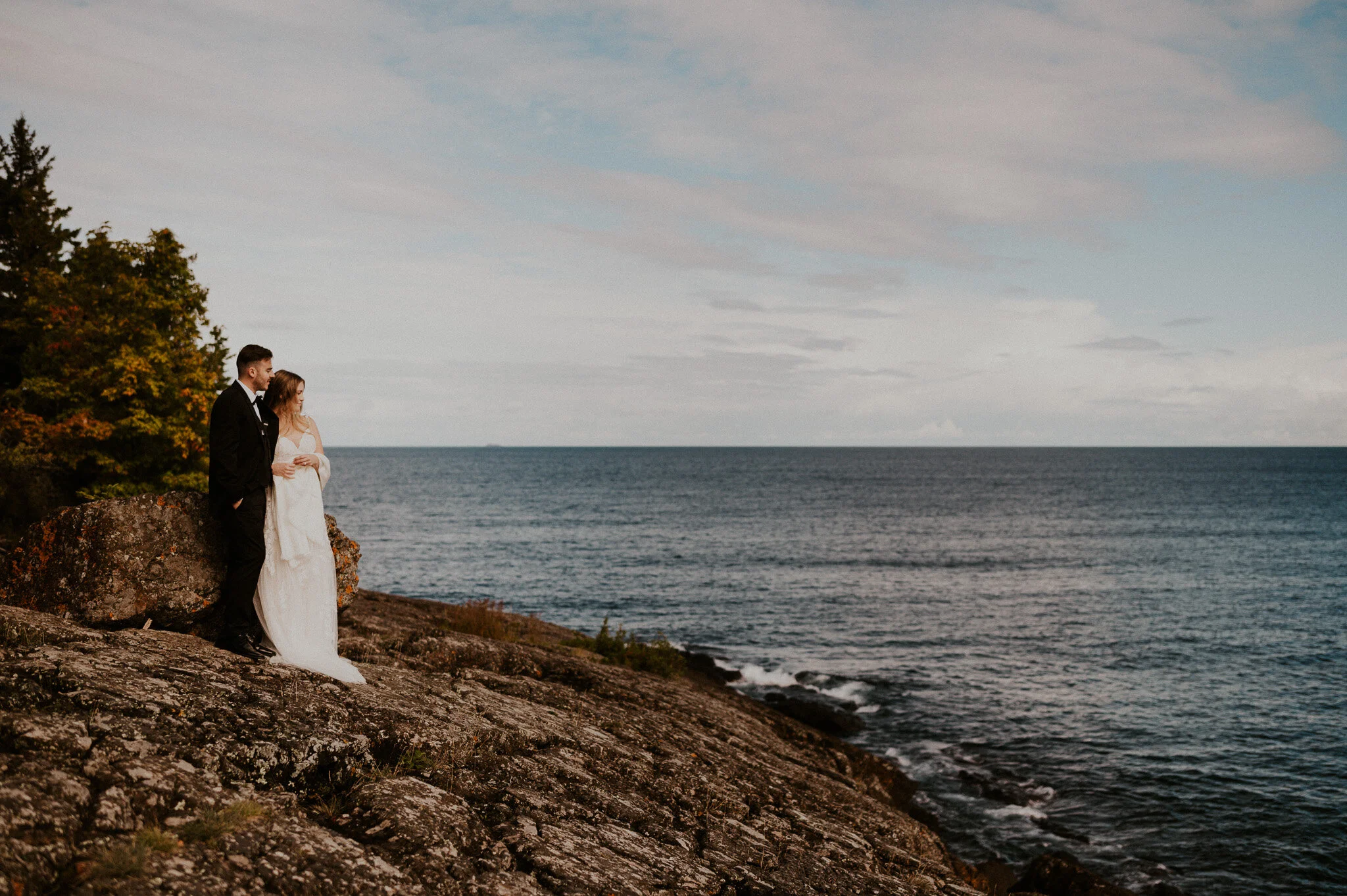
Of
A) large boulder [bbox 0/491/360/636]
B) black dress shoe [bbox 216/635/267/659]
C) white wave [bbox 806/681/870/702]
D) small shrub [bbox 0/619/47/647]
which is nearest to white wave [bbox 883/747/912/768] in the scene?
white wave [bbox 806/681/870/702]

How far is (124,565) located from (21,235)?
160 feet

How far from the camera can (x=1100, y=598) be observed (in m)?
49.0

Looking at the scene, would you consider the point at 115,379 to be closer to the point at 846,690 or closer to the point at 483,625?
the point at 483,625

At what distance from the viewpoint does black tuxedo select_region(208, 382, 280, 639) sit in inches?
353

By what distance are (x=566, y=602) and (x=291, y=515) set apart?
38744 millimetres

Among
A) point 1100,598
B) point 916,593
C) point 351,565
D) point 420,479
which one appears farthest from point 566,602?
point 420,479

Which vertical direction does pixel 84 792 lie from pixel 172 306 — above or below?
below

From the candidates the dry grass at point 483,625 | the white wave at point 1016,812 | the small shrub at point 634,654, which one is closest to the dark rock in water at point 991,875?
the white wave at point 1016,812

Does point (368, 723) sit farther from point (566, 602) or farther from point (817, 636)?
point (566, 602)

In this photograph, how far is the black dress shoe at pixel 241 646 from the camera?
344 inches

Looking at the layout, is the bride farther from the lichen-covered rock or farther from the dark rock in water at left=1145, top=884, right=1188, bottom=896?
the dark rock in water at left=1145, top=884, right=1188, bottom=896

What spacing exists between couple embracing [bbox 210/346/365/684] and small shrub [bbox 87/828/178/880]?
148 inches

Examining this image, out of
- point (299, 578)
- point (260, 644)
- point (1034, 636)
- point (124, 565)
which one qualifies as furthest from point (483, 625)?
point (1034, 636)

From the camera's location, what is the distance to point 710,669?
3284 cm
